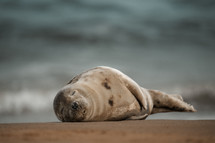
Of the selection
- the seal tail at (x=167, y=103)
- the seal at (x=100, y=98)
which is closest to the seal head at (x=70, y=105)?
the seal at (x=100, y=98)

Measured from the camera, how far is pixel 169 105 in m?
9.89

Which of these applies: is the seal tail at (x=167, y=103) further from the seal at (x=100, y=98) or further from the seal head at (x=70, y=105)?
the seal head at (x=70, y=105)

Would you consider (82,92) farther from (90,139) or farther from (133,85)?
(90,139)

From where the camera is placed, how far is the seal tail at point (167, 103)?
9.55 metres

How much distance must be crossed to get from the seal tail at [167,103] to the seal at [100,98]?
1861 mm

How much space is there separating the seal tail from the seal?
1861mm

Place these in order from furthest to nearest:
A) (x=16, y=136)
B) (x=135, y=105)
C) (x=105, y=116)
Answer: (x=135, y=105)
(x=105, y=116)
(x=16, y=136)

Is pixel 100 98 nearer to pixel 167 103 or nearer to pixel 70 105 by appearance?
pixel 70 105

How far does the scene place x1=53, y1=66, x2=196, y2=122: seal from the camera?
20.1 feet

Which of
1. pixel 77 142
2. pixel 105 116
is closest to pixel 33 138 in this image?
pixel 77 142

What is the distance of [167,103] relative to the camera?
32.2 feet

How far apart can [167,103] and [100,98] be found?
375 centimetres

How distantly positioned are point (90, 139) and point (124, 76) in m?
4.44

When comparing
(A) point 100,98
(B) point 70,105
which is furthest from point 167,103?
(B) point 70,105
